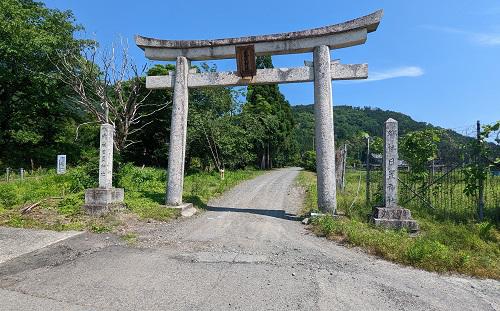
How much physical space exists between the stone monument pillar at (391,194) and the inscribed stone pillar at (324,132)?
1268mm

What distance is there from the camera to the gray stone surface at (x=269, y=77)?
31.5ft

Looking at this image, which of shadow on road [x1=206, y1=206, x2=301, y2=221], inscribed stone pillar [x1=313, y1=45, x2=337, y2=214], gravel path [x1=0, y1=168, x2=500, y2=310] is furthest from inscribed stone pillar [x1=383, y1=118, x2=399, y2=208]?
shadow on road [x1=206, y1=206, x2=301, y2=221]

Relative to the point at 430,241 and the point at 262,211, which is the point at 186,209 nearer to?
the point at 262,211

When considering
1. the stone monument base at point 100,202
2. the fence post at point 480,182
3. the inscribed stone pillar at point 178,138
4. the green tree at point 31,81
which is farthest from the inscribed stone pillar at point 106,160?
the green tree at point 31,81

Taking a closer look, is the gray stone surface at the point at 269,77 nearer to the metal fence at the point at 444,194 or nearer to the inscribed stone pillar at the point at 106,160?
the inscribed stone pillar at the point at 106,160

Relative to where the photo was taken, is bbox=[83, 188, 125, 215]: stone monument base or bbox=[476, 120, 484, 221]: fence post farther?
bbox=[83, 188, 125, 215]: stone monument base

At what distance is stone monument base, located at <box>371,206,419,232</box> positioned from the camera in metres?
8.16

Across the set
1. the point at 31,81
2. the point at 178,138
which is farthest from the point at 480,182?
the point at 31,81

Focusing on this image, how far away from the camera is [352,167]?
31.6 metres

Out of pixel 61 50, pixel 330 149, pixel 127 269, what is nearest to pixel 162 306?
pixel 127 269

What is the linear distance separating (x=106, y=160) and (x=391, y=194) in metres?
7.40

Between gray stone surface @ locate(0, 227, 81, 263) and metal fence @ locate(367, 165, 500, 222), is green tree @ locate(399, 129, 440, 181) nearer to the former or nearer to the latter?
metal fence @ locate(367, 165, 500, 222)

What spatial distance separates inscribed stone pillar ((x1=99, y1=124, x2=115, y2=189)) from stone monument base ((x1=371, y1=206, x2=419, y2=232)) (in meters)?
6.83

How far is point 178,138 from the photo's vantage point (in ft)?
34.6
